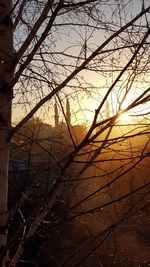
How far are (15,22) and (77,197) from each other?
1.58 metres

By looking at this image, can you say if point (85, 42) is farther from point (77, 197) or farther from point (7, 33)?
point (77, 197)

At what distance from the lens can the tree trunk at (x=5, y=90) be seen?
2.46 meters

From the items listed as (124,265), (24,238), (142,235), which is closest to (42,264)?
(124,265)

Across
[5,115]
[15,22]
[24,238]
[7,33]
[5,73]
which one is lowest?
[24,238]

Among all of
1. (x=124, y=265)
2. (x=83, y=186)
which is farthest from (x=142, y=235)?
(x=83, y=186)

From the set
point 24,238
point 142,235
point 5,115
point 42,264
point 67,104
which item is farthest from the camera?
point 142,235

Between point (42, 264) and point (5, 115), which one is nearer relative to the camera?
point (5, 115)

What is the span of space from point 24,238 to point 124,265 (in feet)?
25.6

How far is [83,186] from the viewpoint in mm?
3715

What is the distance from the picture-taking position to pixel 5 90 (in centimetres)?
254

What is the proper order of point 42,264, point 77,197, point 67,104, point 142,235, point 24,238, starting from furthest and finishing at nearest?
point 142,235, point 42,264, point 77,197, point 67,104, point 24,238

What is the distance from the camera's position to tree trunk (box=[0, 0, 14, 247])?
8.08 feet

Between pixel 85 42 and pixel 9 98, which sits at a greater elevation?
pixel 85 42

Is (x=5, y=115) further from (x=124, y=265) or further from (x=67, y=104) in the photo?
(x=124, y=265)
